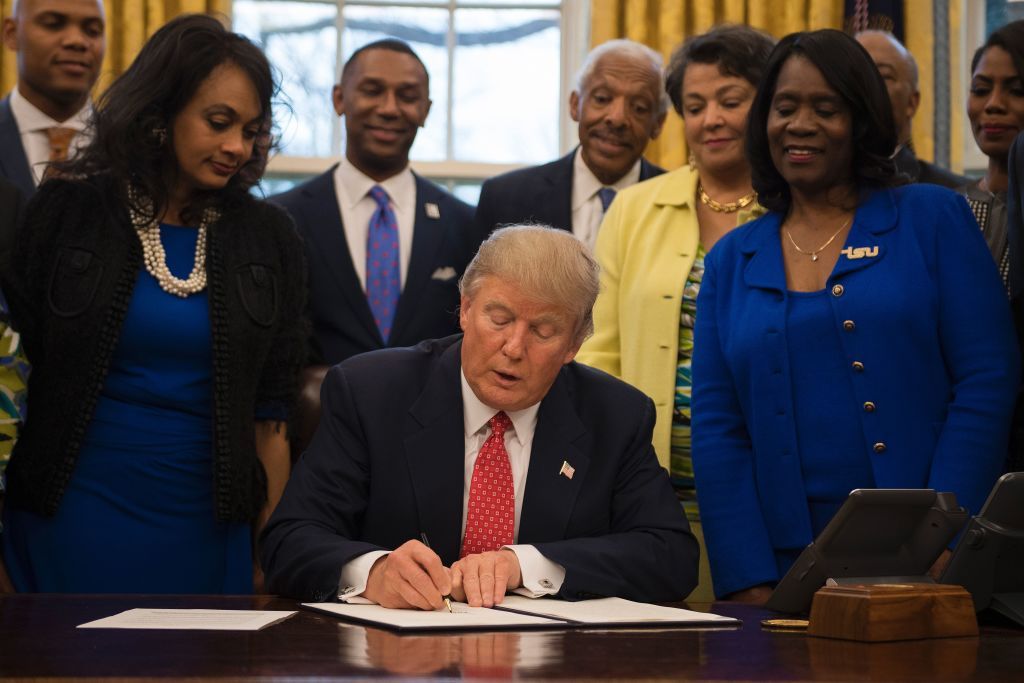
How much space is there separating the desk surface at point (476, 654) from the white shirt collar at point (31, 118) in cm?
221

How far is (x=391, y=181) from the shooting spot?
4.27 meters

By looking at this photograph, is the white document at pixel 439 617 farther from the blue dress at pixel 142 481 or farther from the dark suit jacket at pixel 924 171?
the dark suit jacket at pixel 924 171

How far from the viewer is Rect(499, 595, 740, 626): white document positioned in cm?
216

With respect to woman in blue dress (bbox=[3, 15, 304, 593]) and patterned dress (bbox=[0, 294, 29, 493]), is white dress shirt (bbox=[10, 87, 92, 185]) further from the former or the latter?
patterned dress (bbox=[0, 294, 29, 493])

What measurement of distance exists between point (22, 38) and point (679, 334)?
2198mm

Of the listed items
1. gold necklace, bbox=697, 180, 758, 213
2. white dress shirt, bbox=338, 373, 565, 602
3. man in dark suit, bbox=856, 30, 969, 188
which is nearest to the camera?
white dress shirt, bbox=338, 373, 565, 602

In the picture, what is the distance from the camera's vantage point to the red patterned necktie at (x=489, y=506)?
2.59m

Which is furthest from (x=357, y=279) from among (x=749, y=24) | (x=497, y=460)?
(x=749, y=24)

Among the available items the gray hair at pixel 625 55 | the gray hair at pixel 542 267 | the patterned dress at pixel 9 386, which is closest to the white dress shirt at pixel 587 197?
the gray hair at pixel 625 55

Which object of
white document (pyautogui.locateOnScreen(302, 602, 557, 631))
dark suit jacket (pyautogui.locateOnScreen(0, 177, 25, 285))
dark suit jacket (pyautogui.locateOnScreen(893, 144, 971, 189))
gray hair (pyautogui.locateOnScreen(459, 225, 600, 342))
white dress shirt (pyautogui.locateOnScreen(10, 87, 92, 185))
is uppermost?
white dress shirt (pyautogui.locateOnScreen(10, 87, 92, 185))

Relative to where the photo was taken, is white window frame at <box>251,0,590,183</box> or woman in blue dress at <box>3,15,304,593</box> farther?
white window frame at <box>251,0,590,183</box>

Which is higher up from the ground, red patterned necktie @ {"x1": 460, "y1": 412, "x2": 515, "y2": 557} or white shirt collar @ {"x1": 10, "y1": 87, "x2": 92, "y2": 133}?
white shirt collar @ {"x1": 10, "y1": 87, "x2": 92, "y2": 133}

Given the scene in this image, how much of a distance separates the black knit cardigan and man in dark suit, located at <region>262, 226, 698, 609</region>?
1.74 ft

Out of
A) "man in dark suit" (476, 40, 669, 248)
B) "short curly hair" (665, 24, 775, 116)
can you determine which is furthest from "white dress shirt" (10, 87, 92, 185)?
"short curly hair" (665, 24, 775, 116)
